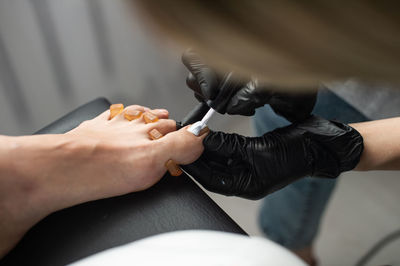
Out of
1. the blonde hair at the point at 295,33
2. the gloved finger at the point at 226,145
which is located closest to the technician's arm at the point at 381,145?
the gloved finger at the point at 226,145

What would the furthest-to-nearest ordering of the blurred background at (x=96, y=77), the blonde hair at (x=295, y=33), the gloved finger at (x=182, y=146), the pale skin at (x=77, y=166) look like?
1. the blurred background at (x=96, y=77)
2. the gloved finger at (x=182, y=146)
3. the pale skin at (x=77, y=166)
4. the blonde hair at (x=295, y=33)

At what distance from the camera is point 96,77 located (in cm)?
116

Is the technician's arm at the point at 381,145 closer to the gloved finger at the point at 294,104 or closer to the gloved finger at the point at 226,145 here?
the gloved finger at the point at 294,104

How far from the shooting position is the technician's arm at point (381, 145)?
2.78ft

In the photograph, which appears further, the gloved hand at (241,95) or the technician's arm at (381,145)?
the technician's arm at (381,145)

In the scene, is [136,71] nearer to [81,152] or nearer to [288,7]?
[81,152]

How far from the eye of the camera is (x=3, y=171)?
2.18 ft

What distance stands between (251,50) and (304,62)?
31mm

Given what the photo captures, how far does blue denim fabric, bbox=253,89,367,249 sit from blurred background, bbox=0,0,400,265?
135 mm

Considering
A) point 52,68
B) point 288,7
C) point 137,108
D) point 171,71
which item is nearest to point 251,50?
point 288,7

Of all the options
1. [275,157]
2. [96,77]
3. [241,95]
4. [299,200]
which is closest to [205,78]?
[241,95]

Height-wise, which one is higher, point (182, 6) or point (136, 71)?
point (182, 6)

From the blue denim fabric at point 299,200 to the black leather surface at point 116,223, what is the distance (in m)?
0.42

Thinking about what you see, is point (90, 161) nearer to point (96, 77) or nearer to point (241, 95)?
point (241, 95)
